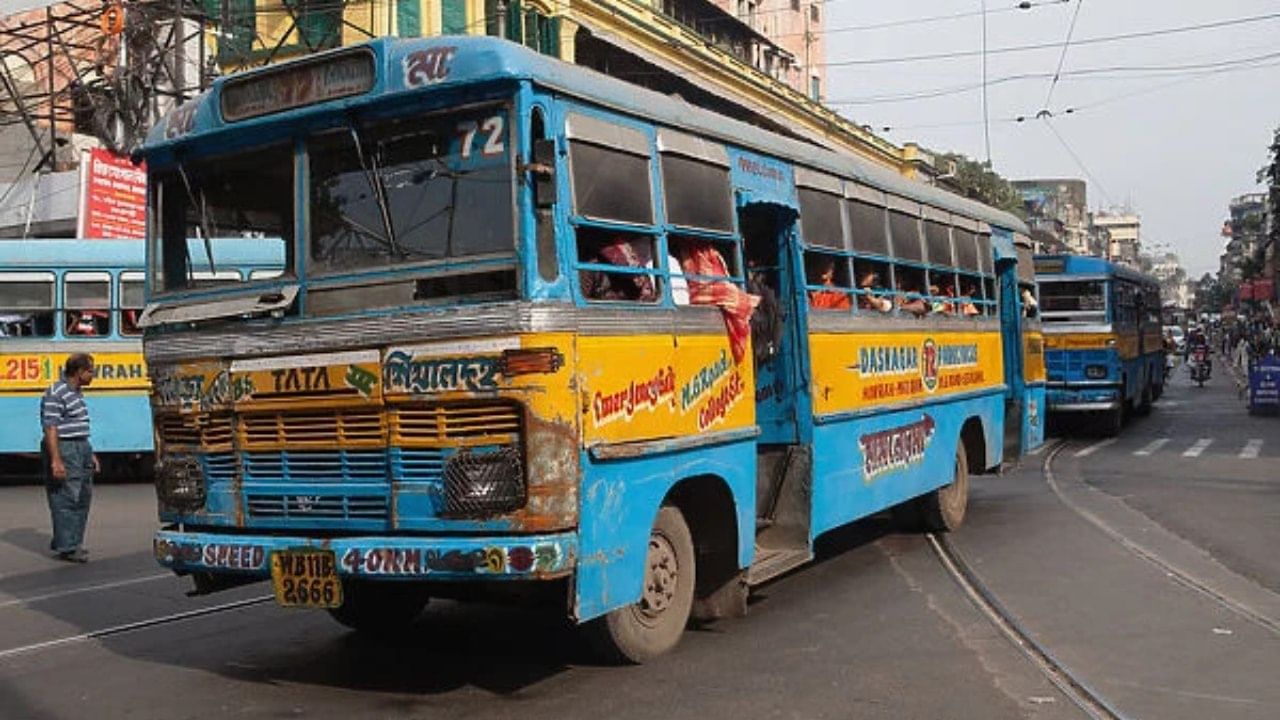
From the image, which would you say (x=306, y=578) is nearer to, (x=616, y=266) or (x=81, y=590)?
(x=616, y=266)

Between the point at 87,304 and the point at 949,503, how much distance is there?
11272 mm

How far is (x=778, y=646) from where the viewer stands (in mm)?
6336

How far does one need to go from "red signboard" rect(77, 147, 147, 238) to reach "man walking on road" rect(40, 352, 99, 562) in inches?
509

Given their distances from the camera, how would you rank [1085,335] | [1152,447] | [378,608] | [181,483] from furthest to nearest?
[1085,335] → [1152,447] → [378,608] → [181,483]

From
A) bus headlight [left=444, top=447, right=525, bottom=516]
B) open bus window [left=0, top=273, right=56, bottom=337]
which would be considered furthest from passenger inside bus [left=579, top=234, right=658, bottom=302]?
open bus window [left=0, top=273, right=56, bottom=337]

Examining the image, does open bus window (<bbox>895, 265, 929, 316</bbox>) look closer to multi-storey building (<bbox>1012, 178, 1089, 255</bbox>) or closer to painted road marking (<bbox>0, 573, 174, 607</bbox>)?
painted road marking (<bbox>0, 573, 174, 607</bbox>)

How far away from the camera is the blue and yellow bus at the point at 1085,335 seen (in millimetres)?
19891

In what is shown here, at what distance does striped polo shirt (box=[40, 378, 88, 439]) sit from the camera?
9.57m

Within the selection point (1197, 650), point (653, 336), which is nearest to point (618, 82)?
point (653, 336)

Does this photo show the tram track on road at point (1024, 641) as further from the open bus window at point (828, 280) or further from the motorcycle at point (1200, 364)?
the motorcycle at point (1200, 364)

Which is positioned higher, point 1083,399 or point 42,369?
point 42,369

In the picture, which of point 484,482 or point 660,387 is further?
point 660,387

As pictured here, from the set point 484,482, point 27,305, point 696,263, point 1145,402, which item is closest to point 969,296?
point 696,263

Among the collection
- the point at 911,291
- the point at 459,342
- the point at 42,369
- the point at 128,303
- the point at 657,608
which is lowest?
the point at 657,608
